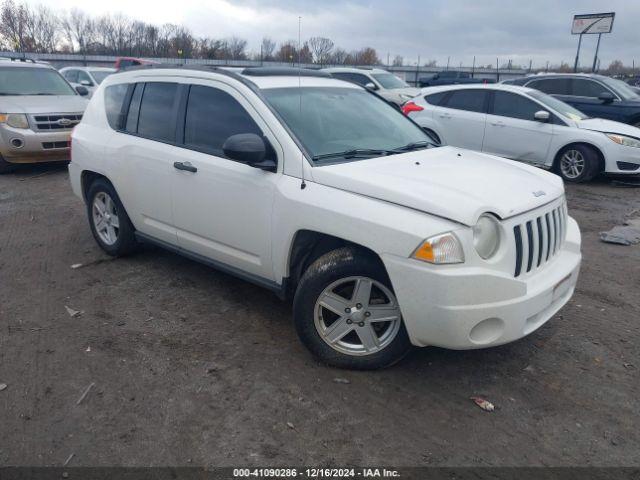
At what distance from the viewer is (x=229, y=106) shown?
3998 mm

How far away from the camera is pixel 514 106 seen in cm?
953

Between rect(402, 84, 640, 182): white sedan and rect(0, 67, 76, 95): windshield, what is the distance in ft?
23.5

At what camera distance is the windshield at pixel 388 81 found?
15.5m

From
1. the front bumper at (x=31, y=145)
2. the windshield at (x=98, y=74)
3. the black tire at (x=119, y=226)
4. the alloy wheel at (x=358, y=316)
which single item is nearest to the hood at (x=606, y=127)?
the alloy wheel at (x=358, y=316)

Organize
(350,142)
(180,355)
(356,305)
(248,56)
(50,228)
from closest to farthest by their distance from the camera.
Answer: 1. (356,305)
2. (180,355)
3. (350,142)
4. (50,228)
5. (248,56)

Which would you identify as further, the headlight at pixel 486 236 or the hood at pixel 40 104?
the hood at pixel 40 104

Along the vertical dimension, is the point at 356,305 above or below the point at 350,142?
below

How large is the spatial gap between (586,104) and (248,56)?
118 ft

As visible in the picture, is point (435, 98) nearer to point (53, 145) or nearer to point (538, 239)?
point (53, 145)

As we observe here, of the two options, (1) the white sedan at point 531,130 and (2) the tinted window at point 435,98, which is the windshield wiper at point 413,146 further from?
(2) the tinted window at point 435,98

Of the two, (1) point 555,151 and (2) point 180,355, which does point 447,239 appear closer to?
(2) point 180,355

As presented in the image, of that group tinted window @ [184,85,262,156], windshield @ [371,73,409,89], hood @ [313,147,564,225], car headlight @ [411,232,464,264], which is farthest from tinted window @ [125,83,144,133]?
windshield @ [371,73,409,89]

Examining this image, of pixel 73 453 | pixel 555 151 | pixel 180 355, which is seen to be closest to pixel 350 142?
pixel 180 355

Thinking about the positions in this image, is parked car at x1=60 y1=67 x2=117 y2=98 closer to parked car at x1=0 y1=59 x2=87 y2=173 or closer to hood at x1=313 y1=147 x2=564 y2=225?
parked car at x1=0 y1=59 x2=87 y2=173
